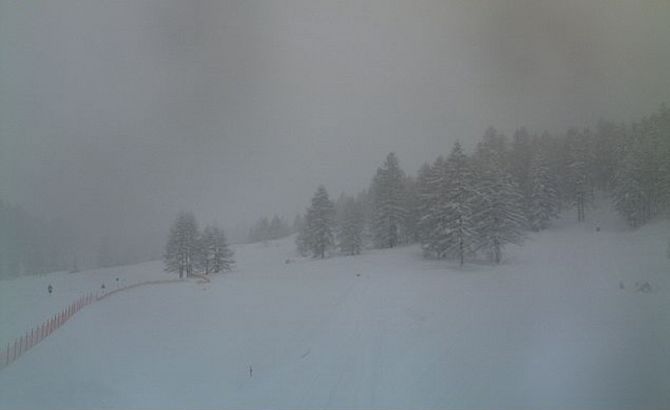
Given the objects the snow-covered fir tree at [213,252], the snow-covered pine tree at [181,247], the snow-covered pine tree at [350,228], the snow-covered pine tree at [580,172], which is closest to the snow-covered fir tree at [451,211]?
the snow-covered pine tree at [350,228]

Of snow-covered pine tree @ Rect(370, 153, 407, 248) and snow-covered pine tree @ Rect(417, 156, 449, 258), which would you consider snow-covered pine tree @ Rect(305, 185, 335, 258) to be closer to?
snow-covered pine tree @ Rect(370, 153, 407, 248)

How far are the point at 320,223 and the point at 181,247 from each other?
1.34 metres

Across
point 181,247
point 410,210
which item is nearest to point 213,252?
point 181,247

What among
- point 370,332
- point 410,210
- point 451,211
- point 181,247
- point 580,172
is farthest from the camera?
point 580,172

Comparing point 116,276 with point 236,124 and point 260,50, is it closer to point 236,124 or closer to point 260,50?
point 236,124

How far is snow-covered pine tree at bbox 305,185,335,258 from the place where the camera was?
12.6ft

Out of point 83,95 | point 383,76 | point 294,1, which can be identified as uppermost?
point 294,1

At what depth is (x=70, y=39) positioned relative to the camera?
366 centimetres

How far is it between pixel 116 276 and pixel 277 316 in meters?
1.52

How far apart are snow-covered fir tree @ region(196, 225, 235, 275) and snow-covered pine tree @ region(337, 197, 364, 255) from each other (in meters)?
1.10

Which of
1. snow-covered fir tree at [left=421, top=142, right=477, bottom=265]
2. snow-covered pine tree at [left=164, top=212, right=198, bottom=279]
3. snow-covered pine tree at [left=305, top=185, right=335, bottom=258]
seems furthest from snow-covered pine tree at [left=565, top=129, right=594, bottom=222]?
snow-covered pine tree at [left=164, top=212, right=198, bottom=279]

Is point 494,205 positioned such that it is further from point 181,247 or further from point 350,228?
point 181,247

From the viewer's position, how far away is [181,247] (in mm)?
3604

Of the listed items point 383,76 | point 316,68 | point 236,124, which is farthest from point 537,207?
point 236,124
